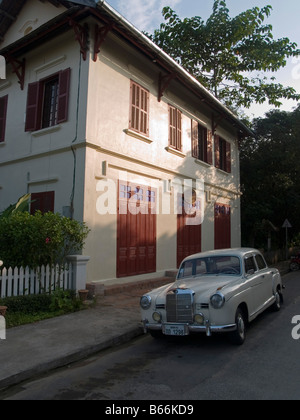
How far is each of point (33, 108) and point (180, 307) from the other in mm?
8495

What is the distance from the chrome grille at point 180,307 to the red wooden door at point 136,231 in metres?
4.72

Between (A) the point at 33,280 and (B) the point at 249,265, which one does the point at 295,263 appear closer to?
(B) the point at 249,265

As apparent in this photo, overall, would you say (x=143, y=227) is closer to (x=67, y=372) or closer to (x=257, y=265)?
(x=257, y=265)

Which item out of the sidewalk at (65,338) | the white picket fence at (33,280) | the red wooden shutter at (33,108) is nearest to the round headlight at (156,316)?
the sidewalk at (65,338)

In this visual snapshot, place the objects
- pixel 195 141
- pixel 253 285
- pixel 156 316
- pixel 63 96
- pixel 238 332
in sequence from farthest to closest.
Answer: pixel 195 141 < pixel 63 96 < pixel 253 285 < pixel 156 316 < pixel 238 332

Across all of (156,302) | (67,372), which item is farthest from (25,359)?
(156,302)

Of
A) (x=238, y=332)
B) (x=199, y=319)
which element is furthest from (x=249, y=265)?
(x=199, y=319)

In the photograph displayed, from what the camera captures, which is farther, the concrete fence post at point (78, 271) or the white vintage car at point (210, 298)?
the concrete fence post at point (78, 271)

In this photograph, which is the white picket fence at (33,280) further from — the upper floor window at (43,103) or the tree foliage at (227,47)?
the tree foliage at (227,47)

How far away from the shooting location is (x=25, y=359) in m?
4.63

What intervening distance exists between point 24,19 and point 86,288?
32.9 feet

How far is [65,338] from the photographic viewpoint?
18.4ft

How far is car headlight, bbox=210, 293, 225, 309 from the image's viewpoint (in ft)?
16.0

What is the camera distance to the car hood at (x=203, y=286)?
5.17 metres
